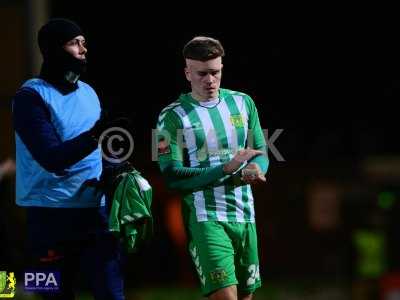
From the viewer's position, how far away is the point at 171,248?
1445cm

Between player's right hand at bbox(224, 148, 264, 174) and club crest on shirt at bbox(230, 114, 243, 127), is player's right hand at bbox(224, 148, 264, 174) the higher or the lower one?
the lower one

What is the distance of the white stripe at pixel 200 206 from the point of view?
522 centimetres

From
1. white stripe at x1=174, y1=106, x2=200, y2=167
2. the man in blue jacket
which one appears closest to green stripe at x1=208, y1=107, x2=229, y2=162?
white stripe at x1=174, y1=106, x2=200, y2=167

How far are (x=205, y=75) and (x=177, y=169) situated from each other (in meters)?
0.49

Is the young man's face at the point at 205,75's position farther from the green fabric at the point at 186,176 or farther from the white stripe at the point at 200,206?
the white stripe at the point at 200,206

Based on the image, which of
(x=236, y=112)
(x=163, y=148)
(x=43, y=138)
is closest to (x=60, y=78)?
(x=43, y=138)

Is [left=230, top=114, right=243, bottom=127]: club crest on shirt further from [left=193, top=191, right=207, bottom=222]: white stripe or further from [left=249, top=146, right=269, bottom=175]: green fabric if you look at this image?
[left=193, top=191, right=207, bottom=222]: white stripe


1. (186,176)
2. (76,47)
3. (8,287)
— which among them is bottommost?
(8,287)

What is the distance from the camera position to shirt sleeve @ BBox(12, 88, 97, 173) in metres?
4.71

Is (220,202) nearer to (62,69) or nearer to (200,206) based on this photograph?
(200,206)

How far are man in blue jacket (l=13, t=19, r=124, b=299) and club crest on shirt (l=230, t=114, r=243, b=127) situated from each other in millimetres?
711

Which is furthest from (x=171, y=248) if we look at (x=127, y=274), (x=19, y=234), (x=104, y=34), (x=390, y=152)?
(x=390, y=152)

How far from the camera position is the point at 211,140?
5.19m

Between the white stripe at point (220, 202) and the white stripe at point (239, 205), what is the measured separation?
0.07 m
